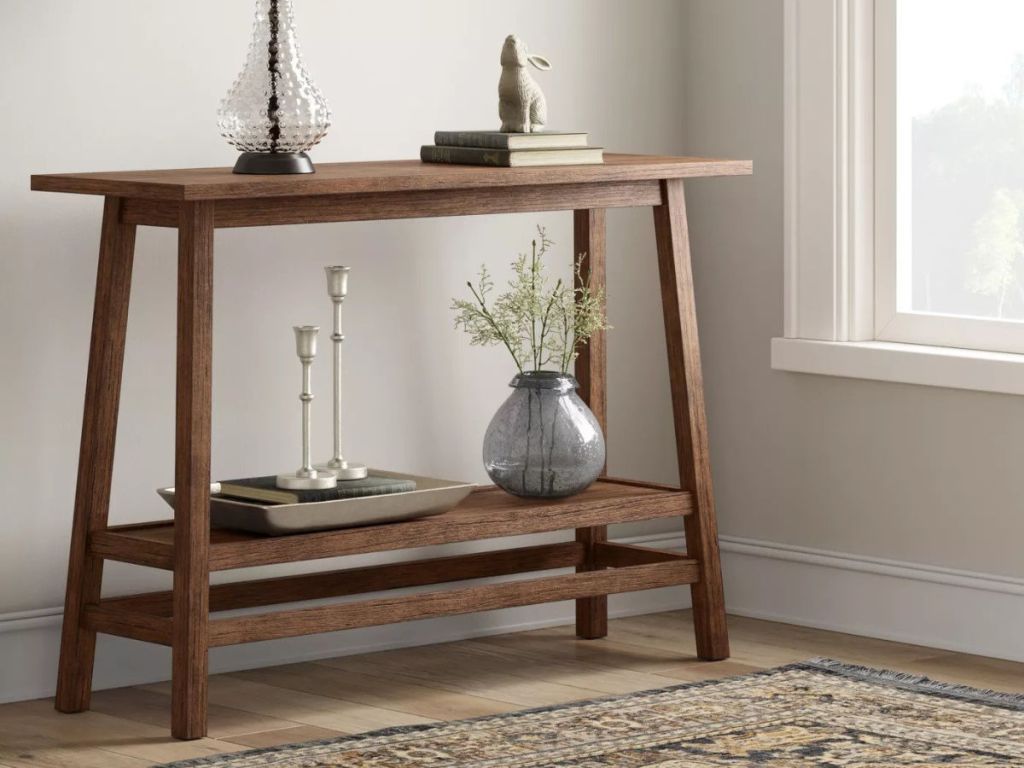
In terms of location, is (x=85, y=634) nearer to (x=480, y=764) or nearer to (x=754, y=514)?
(x=480, y=764)

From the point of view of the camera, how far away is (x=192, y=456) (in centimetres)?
304

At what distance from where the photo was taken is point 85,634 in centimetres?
330

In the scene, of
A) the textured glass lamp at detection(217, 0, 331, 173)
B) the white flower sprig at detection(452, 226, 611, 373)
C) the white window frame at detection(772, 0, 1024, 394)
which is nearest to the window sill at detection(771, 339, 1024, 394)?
the white window frame at detection(772, 0, 1024, 394)

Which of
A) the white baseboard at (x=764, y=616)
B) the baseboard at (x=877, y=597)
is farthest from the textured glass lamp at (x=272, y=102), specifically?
the baseboard at (x=877, y=597)

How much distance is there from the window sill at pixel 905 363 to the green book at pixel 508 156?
77 cm

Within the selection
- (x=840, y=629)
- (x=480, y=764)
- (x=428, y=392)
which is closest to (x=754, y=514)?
(x=840, y=629)

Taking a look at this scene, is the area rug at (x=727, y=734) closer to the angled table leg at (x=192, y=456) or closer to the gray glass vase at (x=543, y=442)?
the angled table leg at (x=192, y=456)

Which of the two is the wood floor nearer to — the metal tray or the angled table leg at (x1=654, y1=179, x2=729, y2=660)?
the angled table leg at (x1=654, y1=179, x2=729, y2=660)

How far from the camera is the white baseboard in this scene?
11.3 feet

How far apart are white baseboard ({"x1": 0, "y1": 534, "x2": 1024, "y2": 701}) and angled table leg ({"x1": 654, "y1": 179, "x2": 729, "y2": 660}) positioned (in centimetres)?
41

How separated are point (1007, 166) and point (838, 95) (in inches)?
15.5

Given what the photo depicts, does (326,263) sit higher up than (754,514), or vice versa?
(326,263)

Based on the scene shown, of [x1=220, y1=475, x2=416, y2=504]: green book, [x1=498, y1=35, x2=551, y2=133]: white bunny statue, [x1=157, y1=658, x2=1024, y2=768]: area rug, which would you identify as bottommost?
[x1=157, y1=658, x2=1024, y2=768]: area rug

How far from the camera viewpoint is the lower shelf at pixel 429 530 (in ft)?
10.3
